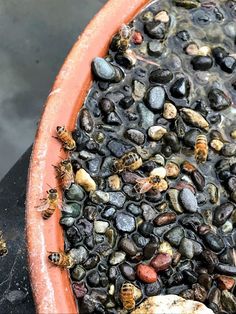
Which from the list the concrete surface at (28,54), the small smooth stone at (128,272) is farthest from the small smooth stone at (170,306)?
the concrete surface at (28,54)

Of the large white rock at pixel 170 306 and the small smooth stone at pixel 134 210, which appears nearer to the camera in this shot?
the large white rock at pixel 170 306

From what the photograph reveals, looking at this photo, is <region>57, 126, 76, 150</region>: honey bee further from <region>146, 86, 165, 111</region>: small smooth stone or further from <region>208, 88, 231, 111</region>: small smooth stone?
<region>208, 88, 231, 111</region>: small smooth stone

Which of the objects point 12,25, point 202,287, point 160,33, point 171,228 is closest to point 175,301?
point 202,287

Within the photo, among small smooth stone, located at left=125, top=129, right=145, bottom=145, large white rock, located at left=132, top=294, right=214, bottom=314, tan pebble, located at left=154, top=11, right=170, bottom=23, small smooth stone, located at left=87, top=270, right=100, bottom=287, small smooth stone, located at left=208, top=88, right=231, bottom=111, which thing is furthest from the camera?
tan pebble, located at left=154, top=11, right=170, bottom=23

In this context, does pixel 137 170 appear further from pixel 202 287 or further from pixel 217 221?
pixel 202 287

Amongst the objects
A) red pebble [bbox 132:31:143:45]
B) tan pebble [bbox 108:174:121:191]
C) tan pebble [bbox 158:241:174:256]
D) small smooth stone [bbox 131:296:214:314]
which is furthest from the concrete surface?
small smooth stone [bbox 131:296:214:314]

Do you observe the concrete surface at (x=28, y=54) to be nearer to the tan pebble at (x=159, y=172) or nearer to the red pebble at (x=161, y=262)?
the tan pebble at (x=159, y=172)
